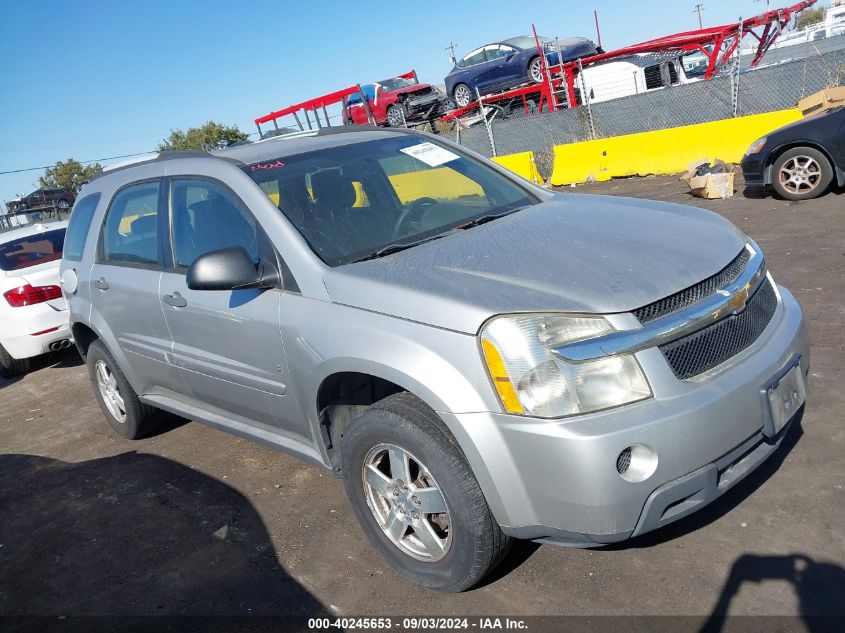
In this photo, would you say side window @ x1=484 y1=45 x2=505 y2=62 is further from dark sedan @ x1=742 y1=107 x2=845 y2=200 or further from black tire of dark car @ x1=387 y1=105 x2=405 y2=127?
dark sedan @ x1=742 y1=107 x2=845 y2=200

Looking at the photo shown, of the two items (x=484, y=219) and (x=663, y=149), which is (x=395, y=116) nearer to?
(x=663, y=149)

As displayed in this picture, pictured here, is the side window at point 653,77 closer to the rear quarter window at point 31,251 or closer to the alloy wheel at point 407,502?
the rear quarter window at point 31,251

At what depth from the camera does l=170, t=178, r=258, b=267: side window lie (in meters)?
3.50

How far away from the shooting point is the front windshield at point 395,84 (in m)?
22.1

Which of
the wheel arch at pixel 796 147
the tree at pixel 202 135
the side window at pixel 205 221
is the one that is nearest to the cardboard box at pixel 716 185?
the wheel arch at pixel 796 147

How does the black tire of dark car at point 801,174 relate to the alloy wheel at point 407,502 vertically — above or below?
below

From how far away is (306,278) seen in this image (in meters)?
3.11

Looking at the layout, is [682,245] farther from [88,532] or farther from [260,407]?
[88,532]

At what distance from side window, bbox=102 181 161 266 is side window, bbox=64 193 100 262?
30cm

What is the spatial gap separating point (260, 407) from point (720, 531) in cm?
216

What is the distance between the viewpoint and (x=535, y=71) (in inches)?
803

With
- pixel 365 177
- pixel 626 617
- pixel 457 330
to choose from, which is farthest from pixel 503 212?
pixel 626 617

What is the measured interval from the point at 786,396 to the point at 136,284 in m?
3.44

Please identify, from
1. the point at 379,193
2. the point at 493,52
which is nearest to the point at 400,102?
the point at 493,52
